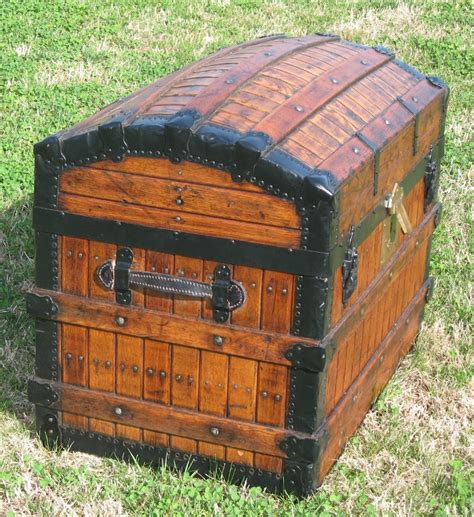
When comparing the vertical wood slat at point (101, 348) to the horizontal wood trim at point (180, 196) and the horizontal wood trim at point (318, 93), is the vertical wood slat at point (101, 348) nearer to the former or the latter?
the horizontal wood trim at point (180, 196)

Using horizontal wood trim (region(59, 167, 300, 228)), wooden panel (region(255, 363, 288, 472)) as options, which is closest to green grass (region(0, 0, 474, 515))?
wooden panel (region(255, 363, 288, 472))

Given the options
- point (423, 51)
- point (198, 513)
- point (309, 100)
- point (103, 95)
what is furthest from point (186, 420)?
point (423, 51)

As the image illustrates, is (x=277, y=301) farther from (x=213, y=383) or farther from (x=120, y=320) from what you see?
Answer: (x=120, y=320)

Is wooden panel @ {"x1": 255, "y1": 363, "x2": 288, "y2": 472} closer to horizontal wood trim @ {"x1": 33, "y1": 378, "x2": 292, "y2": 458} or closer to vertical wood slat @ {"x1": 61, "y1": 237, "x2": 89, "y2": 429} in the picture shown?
horizontal wood trim @ {"x1": 33, "y1": 378, "x2": 292, "y2": 458}

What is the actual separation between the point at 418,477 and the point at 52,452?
1641 millimetres

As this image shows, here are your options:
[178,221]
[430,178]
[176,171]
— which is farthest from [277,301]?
[430,178]

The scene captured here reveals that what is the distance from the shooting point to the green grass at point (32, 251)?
185 inches

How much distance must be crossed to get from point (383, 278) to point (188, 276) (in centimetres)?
112

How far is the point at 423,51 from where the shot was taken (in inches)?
392

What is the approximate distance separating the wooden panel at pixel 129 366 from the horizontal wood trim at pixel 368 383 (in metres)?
0.81

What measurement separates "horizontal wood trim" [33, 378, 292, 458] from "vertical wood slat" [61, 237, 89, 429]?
0.06 metres

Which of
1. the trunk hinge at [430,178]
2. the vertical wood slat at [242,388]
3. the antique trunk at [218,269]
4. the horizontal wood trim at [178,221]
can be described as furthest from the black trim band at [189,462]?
the trunk hinge at [430,178]

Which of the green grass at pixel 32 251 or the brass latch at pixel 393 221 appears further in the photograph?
the brass latch at pixel 393 221

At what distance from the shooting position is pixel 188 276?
14.8ft
